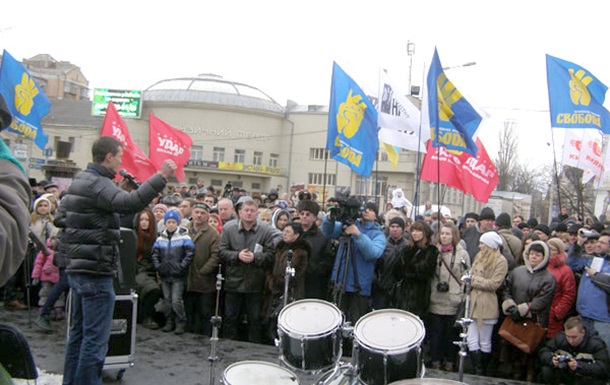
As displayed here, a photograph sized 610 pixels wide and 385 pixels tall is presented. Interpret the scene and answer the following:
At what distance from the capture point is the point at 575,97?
1065 cm

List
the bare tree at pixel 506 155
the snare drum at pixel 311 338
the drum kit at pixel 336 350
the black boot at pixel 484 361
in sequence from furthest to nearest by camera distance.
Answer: the bare tree at pixel 506 155 → the black boot at pixel 484 361 → the snare drum at pixel 311 338 → the drum kit at pixel 336 350

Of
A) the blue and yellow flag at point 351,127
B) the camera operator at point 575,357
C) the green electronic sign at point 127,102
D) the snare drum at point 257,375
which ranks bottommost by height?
the camera operator at point 575,357

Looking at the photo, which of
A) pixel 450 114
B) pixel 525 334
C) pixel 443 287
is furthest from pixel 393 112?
pixel 525 334

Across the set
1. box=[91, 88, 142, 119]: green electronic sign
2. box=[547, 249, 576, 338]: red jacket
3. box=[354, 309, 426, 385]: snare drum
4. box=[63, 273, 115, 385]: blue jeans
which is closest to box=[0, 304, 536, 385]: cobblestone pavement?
box=[354, 309, 426, 385]: snare drum

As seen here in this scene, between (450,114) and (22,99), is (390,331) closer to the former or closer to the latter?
(450,114)

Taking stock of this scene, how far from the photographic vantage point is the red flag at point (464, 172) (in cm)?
1044

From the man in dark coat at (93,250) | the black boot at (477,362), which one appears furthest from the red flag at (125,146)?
the black boot at (477,362)

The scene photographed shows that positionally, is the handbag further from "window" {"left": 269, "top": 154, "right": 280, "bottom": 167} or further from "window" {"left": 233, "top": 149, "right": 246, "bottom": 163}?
"window" {"left": 269, "top": 154, "right": 280, "bottom": 167}

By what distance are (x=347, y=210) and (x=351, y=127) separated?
13.4 ft

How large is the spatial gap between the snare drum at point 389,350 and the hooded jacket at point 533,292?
267 centimetres

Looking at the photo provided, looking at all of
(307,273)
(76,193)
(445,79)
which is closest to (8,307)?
(307,273)

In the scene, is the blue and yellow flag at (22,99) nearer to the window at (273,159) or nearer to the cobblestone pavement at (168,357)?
the cobblestone pavement at (168,357)

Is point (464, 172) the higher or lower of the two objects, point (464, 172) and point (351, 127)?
the lower

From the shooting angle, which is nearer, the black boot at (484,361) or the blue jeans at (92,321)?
the blue jeans at (92,321)
